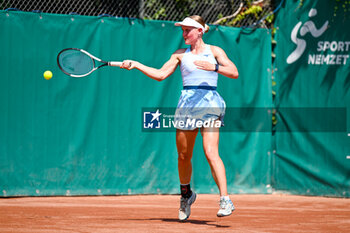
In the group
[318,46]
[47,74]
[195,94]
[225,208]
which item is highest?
[318,46]

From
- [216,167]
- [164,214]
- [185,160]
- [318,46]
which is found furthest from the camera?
[318,46]

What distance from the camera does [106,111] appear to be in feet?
24.0

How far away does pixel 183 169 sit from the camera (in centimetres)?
506

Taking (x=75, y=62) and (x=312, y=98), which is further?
(x=312, y=98)

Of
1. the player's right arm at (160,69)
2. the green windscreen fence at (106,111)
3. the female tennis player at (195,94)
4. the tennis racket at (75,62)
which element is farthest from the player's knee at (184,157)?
the green windscreen fence at (106,111)

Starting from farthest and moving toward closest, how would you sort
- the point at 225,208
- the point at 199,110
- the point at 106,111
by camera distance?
the point at 106,111
the point at 199,110
the point at 225,208

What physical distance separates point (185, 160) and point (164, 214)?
1.01 m

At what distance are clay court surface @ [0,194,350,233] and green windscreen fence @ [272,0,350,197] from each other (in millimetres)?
295

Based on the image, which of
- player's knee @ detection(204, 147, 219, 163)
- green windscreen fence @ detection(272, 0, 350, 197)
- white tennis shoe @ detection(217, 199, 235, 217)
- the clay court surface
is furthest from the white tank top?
green windscreen fence @ detection(272, 0, 350, 197)

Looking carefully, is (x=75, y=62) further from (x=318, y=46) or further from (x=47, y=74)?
(x=318, y=46)

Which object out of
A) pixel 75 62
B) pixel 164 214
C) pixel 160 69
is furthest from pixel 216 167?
pixel 75 62

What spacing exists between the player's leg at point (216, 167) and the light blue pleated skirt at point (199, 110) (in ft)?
0.28

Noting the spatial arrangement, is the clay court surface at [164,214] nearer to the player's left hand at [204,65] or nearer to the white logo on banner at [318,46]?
the player's left hand at [204,65]

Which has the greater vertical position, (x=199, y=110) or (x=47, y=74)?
(x=47, y=74)
